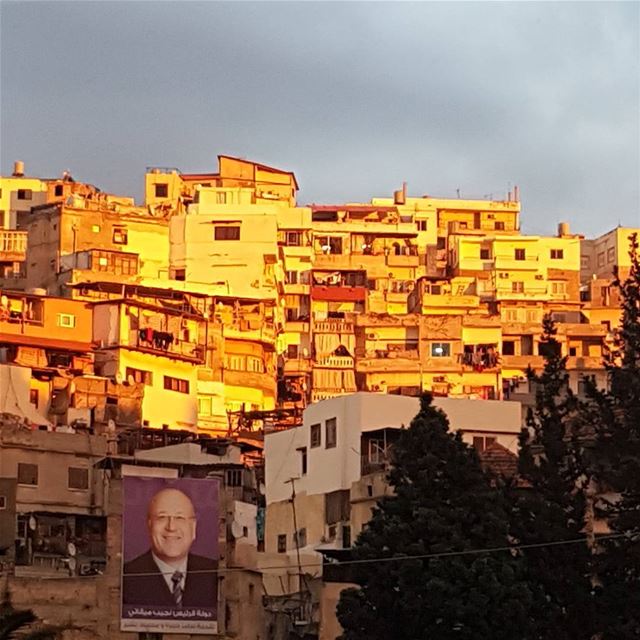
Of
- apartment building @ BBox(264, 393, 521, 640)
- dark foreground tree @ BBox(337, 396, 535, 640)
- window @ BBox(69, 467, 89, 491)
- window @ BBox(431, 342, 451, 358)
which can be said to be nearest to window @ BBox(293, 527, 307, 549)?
apartment building @ BBox(264, 393, 521, 640)

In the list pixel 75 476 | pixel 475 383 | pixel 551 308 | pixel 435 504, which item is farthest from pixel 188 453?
pixel 551 308

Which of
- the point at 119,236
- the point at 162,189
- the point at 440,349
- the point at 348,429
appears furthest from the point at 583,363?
the point at 348,429

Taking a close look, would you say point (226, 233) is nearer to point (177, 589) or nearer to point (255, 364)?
point (255, 364)

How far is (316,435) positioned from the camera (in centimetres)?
5466

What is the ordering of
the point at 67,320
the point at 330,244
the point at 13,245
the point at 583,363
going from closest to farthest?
the point at 67,320 → the point at 583,363 → the point at 13,245 → the point at 330,244

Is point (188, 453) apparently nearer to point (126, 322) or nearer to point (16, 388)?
point (16, 388)

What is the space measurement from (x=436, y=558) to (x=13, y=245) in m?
53.5

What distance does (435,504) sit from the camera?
41781 mm

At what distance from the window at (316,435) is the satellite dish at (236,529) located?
6066mm

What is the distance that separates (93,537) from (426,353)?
33883 mm

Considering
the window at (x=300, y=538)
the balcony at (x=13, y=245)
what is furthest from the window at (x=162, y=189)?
the window at (x=300, y=538)

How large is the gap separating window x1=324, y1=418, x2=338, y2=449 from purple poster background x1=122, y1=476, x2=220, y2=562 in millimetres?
7400

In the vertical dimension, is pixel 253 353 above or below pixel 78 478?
above

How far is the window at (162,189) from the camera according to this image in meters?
96.3
